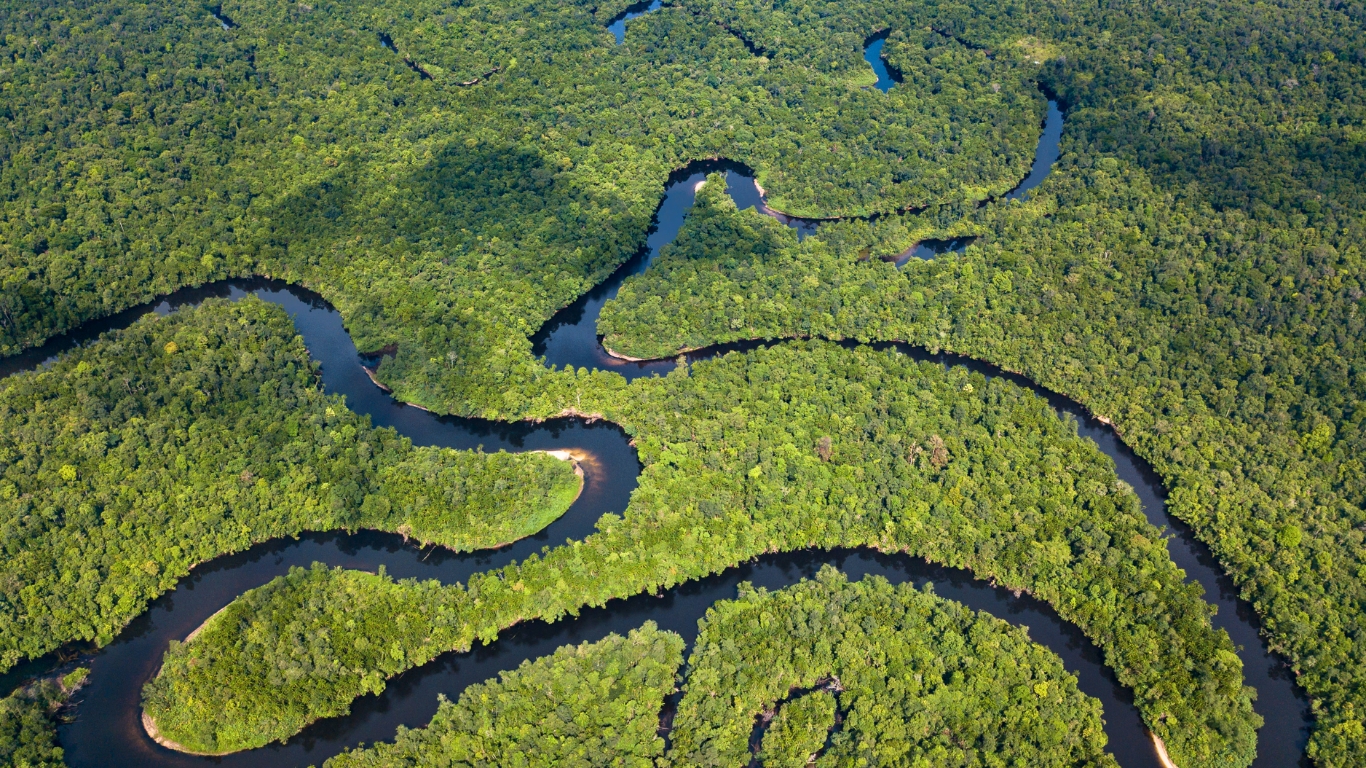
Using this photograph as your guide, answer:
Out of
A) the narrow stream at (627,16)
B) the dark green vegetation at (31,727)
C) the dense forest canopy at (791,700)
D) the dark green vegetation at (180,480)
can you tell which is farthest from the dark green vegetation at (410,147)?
the dark green vegetation at (31,727)

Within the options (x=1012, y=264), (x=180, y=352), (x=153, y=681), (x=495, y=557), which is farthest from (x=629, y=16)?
(x=153, y=681)

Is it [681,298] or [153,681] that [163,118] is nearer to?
[681,298]

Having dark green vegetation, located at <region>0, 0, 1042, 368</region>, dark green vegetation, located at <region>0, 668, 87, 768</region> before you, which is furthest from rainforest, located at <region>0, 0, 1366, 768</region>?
dark green vegetation, located at <region>0, 0, 1042, 368</region>

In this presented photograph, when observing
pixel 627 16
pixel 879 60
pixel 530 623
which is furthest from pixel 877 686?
pixel 627 16

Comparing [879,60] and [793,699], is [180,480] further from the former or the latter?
[879,60]

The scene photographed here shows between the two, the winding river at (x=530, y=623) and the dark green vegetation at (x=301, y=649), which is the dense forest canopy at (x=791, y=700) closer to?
the winding river at (x=530, y=623)
